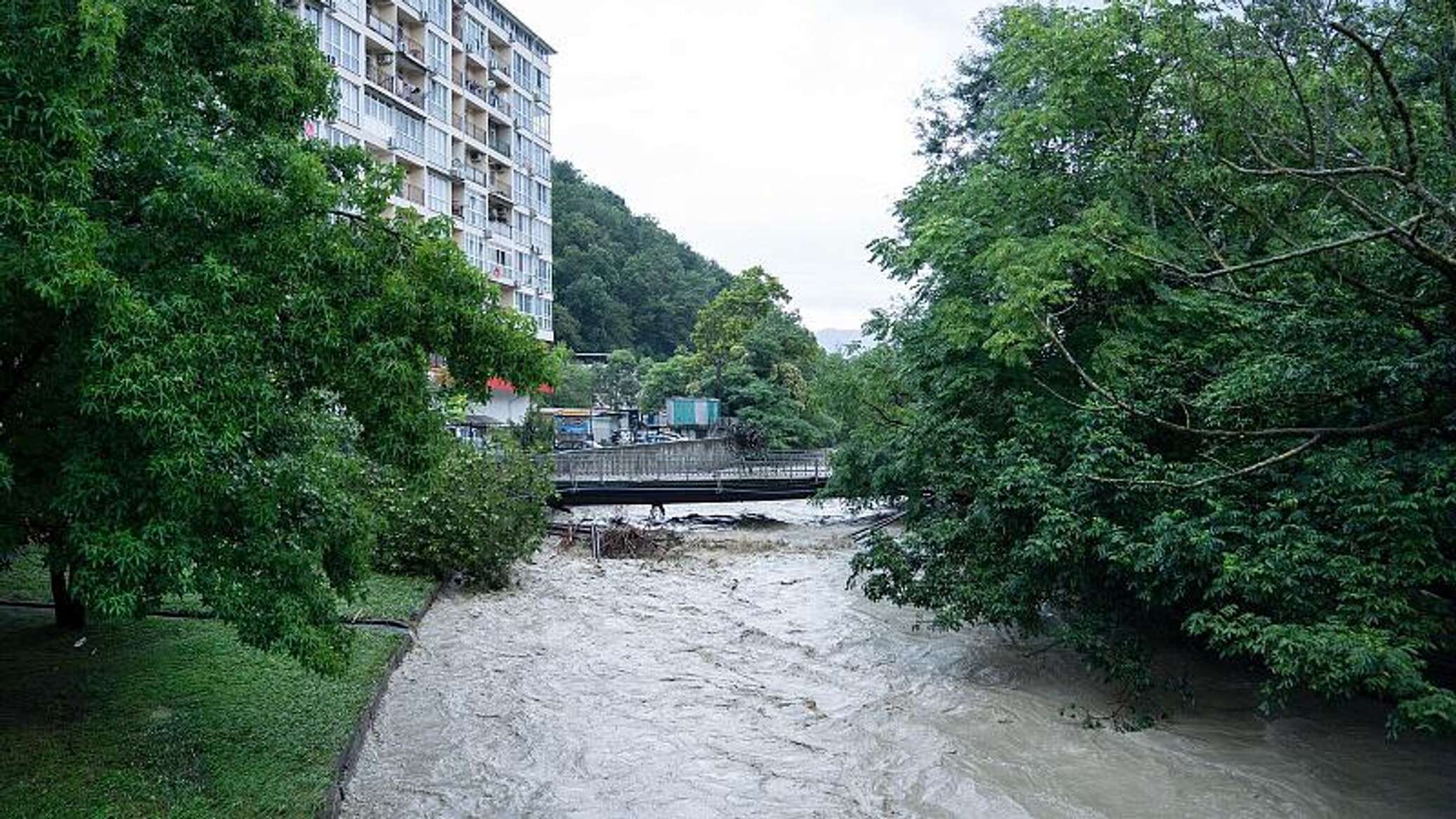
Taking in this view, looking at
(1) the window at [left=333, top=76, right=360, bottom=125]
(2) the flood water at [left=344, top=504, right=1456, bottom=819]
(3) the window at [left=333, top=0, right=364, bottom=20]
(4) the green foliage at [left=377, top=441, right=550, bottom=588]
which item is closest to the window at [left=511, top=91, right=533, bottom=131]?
(3) the window at [left=333, top=0, right=364, bottom=20]

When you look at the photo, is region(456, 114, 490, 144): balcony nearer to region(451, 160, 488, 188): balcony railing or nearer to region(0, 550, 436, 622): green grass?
region(451, 160, 488, 188): balcony railing

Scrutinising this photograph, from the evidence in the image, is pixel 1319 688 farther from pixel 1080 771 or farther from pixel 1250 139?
pixel 1250 139

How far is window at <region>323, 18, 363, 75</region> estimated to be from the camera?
32.0 metres

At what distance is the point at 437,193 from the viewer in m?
40.2

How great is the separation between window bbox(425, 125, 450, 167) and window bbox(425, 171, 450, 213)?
630mm

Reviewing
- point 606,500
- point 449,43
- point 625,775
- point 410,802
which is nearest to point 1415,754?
point 625,775

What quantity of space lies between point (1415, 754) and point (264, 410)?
11460 millimetres

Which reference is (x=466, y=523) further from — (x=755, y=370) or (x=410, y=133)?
(x=755, y=370)

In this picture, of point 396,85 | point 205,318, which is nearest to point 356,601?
point 205,318

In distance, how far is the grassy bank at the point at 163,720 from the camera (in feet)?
22.9

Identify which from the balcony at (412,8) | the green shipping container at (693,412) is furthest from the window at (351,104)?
the green shipping container at (693,412)

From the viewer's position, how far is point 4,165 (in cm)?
501

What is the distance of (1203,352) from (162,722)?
36.1 ft

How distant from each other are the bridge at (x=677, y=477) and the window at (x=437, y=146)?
16334 millimetres
